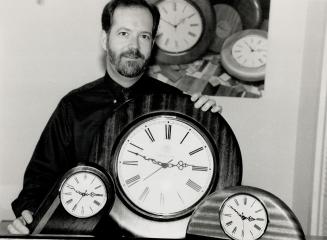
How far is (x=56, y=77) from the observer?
2.33 m

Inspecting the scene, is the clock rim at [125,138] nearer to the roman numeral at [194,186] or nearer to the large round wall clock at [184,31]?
the roman numeral at [194,186]

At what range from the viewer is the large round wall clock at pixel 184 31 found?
92.7 inches

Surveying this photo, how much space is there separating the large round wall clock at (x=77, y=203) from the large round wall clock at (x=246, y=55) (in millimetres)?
821

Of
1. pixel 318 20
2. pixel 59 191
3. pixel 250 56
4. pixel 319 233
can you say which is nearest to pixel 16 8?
pixel 59 191

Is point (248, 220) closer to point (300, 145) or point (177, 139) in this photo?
point (177, 139)

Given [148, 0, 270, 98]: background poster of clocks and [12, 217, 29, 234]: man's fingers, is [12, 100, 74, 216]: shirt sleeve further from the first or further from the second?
[148, 0, 270, 98]: background poster of clocks

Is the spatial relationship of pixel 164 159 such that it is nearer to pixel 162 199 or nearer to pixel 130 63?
pixel 162 199

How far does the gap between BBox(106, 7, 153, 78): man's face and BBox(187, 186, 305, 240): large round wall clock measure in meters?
0.67

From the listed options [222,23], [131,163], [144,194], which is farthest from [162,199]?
[222,23]

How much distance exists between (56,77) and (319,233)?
4.67 feet

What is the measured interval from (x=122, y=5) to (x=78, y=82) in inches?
16.4

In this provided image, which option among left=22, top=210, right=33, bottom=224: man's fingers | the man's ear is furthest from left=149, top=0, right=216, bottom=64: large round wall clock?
left=22, top=210, right=33, bottom=224: man's fingers

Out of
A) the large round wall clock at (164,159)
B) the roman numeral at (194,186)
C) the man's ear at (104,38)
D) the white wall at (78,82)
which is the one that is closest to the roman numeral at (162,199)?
the large round wall clock at (164,159)

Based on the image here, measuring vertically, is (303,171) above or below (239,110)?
below
